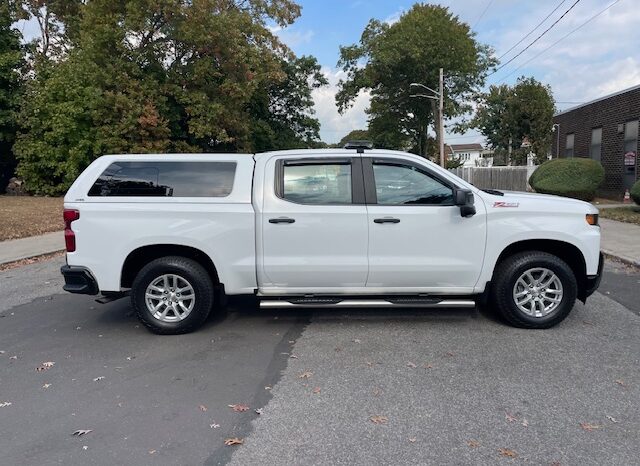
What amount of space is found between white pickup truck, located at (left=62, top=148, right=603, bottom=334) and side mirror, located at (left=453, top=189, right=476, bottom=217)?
0.6 inches

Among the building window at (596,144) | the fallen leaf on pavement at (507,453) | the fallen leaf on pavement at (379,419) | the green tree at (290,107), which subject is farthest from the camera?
the green tree at (290,107)

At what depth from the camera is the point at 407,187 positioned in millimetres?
5609

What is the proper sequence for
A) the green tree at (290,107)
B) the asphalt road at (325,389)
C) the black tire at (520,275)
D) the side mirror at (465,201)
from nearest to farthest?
the asphalt road at (325,389) → the side mirror at (465,201) → the black tire at (520,275) → the green tree at (290,107)

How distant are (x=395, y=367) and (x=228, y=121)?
25.3 m

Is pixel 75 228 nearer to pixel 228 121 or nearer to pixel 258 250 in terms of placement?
pixel 258 250

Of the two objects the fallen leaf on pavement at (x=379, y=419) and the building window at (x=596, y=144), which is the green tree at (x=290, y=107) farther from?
the fallen leaf on pavement at (x=379, y=419)

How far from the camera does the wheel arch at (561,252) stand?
222 inches

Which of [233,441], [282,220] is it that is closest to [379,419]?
[233,441]

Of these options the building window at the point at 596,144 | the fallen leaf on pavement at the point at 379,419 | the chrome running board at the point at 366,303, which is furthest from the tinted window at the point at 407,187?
the building window at the point at 596,144

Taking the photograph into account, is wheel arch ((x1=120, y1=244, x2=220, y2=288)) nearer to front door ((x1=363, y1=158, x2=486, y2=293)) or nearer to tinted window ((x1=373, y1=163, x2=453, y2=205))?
front door ((x1=363, y1=158, x2=486, y2=293))

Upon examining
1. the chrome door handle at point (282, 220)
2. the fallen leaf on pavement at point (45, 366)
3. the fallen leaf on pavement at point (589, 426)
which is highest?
the chrome door handle at point (282, 220)

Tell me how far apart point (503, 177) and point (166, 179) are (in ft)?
97.0

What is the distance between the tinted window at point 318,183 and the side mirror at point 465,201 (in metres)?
1.10

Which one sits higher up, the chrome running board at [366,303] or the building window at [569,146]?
the building window at [569,146]
